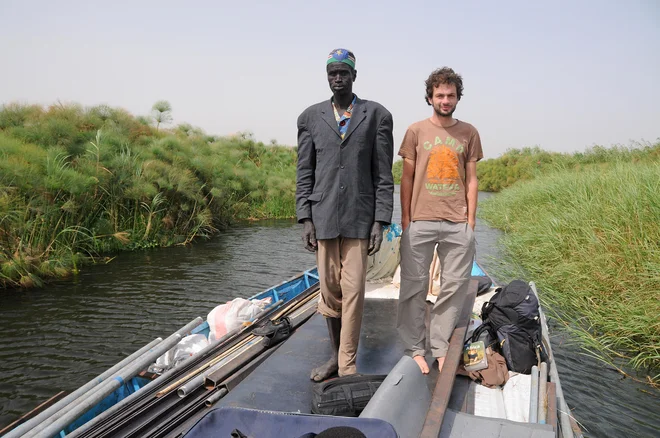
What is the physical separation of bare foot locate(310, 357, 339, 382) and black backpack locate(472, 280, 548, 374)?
1.24m

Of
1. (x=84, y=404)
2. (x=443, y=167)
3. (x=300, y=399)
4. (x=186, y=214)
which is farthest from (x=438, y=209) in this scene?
(x=186, y=214)

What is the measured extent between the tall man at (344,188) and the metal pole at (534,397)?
1128mm

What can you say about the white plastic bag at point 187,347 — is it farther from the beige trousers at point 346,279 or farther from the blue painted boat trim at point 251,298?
the beige trousers at point 346,279

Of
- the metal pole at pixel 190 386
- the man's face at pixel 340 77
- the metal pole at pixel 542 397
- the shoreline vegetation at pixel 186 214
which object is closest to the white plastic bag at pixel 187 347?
the metal pole at pixel 190 386

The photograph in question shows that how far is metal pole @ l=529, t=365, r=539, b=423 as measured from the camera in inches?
100

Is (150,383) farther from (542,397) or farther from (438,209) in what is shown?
(542,397)

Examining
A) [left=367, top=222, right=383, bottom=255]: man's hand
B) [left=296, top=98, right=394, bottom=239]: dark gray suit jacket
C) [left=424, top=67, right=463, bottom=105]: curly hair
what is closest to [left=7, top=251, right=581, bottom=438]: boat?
[left=367, top=222, right=383, bottom=255]: man's hand

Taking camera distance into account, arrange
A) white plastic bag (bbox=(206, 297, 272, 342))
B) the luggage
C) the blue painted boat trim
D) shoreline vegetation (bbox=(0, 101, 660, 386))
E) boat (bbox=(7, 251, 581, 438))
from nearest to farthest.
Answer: boat (bbox=(7, 251, 581, 438))
the luggage
the blue painted boat trim
white plastic bag (bbox=(206, 297, 272, 342))
shoreline vegetation (bbox=(0, 101, 660, 386))

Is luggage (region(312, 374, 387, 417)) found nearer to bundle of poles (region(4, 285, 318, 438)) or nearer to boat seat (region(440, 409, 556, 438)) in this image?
boat seat (region(440, 409, 556, 438))

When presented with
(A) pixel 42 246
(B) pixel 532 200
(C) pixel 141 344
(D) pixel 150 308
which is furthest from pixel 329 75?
(B) pixel 532 200

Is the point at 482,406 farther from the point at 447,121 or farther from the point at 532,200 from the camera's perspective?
the point at 532,200

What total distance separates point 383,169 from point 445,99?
692 mm

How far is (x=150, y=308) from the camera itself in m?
8.20

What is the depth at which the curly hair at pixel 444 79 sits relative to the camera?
297 cm
